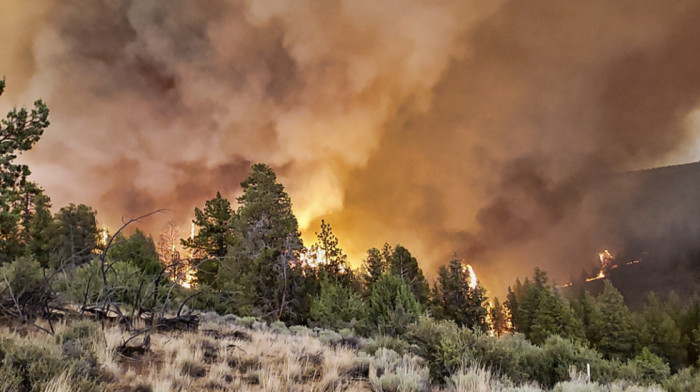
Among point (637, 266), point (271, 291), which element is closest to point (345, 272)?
point (271, 291)

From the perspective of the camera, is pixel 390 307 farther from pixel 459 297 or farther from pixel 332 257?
pixel 459 297

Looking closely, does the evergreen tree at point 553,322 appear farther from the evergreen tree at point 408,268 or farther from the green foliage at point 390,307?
the green foliage at point 390,307

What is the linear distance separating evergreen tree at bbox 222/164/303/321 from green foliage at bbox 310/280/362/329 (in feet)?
11.2

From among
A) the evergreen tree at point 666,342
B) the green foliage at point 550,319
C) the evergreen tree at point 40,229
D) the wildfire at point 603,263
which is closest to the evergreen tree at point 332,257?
the green foliage at point 550,319

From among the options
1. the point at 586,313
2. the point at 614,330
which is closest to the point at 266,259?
the point at 614,330

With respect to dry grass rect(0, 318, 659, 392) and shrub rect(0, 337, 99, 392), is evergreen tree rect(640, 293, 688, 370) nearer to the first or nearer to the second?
dry grass rect(0, 318, 659, 392)

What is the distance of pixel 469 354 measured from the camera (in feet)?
24.0

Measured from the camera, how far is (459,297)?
45.5m

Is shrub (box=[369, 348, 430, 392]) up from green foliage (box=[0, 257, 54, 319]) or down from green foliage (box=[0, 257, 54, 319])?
down

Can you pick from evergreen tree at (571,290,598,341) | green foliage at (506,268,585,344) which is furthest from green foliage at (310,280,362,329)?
evergreen tree at (571,290,598,341)

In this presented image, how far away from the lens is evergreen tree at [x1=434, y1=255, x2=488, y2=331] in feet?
144

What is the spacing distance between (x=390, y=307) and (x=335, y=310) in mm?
4570

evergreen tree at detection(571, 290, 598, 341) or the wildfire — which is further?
the wildfire

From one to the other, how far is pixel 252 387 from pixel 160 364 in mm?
1953
